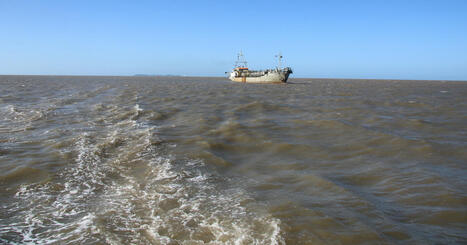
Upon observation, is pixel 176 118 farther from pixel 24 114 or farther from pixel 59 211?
pixel 59 211

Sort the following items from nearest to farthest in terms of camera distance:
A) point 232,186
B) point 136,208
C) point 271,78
A: 1. point 136,208
2. point 232,186
3. point 271,78

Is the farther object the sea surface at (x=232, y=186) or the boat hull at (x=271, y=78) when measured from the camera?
the boat hull at (x=271, y=78)

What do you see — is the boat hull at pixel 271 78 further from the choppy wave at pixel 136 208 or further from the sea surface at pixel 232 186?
the choppy wave at pixel 136 208

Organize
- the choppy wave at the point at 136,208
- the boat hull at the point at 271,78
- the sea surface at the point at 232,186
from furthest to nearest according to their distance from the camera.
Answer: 1. the boat hull at the point at 271,78
2. the sea surface at the point at 232,186
3. the choppy wave at the point at 136,208

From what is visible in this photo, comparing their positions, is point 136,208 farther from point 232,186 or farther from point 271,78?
point 271,78

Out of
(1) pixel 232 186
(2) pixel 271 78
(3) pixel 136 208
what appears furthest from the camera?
(2) pixel 271 78

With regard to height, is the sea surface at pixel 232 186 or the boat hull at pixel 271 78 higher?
the boat hull at pixel 271 78

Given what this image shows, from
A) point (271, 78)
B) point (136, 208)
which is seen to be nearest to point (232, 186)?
point (136, 208)

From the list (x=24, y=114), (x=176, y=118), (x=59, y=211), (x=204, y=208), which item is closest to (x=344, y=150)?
(x=204, y=208)

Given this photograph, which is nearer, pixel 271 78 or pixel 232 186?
pixel 232 186

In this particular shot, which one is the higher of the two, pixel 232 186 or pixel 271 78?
pixel 271 78

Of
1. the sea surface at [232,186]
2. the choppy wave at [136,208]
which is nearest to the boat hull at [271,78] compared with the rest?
the sea surface at [232,186]

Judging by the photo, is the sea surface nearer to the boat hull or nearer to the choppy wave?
the choppy wave

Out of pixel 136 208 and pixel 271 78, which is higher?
pixel 271 78
